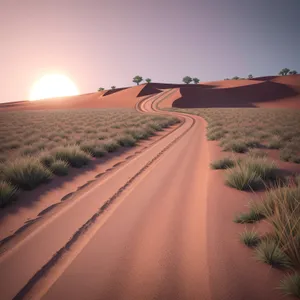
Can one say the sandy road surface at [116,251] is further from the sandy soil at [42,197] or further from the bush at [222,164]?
the bush at [222,164]

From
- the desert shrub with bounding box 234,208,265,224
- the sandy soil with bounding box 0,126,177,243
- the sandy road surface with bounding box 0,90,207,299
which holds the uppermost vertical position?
the desert shrub with bounding box 234,208,265,224

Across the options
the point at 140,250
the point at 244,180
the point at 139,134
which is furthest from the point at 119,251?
the point at 139,134

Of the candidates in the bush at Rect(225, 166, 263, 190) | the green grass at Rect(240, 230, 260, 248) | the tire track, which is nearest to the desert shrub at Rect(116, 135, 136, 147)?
the tire track

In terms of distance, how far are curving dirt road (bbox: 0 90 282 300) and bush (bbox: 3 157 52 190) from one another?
5.26ft

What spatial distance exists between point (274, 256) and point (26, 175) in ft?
20.3

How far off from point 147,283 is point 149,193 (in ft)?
8.49

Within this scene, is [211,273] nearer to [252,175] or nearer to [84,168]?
[252,175]

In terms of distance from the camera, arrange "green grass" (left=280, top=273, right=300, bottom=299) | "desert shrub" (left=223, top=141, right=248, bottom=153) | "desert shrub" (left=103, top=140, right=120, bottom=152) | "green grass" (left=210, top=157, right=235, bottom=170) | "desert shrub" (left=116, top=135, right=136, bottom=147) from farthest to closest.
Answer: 1. "desert shrub" (left=116, top=135, right=136, bottom=147)
2. "desert shrub" (left=103, top=140, right=120, bottom=152)
3. "desert shrub" (left=223, top=141, right=248, bottom=153)
4. "green grass" (left=210, top=157, right=235, bottom=170)
5. "green grass" (left=280, top=273, right=300, bottom=299)

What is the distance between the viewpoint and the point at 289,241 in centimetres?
238

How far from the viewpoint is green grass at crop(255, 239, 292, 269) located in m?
2.37

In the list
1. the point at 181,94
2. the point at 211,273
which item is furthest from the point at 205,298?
the point at 181,94

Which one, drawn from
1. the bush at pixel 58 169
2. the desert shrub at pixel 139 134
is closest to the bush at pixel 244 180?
the bush at pixel 58 169

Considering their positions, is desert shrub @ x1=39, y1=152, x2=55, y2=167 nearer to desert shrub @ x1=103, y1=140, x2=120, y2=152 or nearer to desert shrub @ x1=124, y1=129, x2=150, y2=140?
desert shrub @ x1=103, y1=140, x2=120, y2=152

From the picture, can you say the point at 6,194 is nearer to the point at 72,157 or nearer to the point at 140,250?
the point at 72,157
